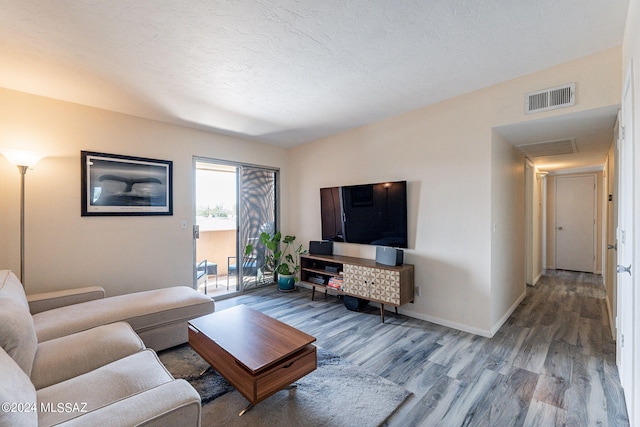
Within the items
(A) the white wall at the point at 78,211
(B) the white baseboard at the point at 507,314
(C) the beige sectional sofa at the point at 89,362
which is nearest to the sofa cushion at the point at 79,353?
(C) the beige sectional sofa at the point at 89,362

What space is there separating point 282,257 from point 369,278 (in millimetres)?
2079

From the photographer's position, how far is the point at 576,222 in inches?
221

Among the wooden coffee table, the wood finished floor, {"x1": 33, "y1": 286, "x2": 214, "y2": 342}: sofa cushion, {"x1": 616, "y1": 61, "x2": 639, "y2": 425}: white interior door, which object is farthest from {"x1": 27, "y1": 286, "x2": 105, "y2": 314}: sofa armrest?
{"x1": 616, "y1": 61, "x2": 639, "y2": 425}: white interior door

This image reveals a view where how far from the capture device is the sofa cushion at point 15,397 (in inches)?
32.9

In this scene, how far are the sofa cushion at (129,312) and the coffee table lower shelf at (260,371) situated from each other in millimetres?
630

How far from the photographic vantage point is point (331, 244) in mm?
4117

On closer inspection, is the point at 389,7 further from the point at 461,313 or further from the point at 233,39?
the point at 461,313

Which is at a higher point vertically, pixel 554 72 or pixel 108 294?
pixel 554 72

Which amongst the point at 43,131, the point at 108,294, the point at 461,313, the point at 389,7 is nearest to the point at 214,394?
the point at 108,294

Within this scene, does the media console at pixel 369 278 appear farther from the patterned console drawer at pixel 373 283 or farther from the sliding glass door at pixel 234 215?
the sliding glass door at pixel 234 215

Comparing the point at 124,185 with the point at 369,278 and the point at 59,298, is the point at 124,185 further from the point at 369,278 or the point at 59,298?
the point at 369,278

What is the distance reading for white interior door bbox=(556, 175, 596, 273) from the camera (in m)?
5.46

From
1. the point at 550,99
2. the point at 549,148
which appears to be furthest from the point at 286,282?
the point at 549,148

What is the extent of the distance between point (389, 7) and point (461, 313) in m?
2.90
